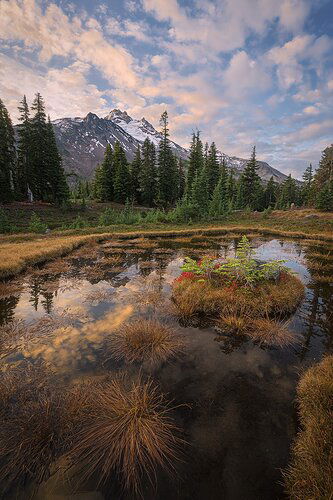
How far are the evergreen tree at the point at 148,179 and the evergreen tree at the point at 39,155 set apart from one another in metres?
19.6

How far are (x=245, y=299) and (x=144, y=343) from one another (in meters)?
4.34

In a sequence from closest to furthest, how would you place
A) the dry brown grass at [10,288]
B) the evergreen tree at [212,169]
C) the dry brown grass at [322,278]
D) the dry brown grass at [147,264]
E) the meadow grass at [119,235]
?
the dry brown grass at [10,288] < the dry brown grass at [322,278] < the meadow grass at [119,235] < the dry brown grass at [147,264] < the evergreen tree at [212,169]

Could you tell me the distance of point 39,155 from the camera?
141 ft

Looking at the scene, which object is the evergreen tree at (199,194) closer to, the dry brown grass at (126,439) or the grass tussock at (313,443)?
the grass tussock at (313,443)

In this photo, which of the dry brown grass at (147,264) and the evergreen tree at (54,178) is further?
the evergreen tree at (54,178)

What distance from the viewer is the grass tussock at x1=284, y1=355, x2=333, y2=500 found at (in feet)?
10.0

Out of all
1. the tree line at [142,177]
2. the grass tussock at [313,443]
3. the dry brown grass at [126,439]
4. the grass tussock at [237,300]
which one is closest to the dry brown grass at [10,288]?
the grass tussock at [237,300]

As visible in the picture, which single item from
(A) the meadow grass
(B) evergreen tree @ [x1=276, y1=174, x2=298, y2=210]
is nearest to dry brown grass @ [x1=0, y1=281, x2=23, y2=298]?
(A) the meadow grass

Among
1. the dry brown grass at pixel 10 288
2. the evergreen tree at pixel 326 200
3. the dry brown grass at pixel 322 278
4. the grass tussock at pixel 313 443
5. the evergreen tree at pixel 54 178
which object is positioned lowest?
the dry brown grass at pixel 10 288

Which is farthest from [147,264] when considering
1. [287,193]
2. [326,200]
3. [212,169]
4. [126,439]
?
[287,193]

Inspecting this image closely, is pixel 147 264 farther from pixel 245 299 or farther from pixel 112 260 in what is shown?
pixel 245 299

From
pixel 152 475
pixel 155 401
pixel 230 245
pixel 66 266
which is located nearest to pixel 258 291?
pixel 155 401

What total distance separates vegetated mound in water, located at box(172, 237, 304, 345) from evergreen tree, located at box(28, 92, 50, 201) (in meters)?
42.2

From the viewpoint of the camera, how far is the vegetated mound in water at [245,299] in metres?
7.73
